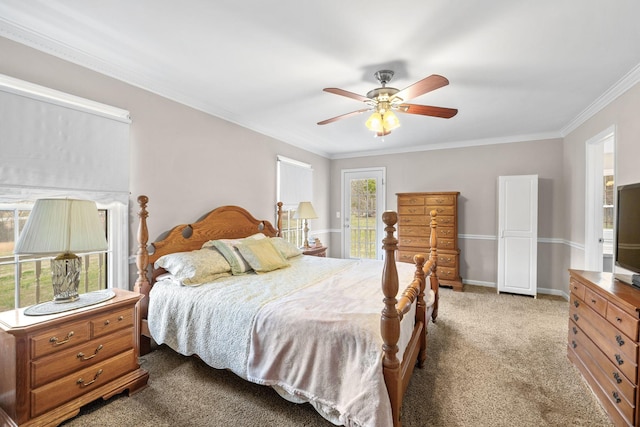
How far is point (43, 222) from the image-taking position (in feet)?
5.20

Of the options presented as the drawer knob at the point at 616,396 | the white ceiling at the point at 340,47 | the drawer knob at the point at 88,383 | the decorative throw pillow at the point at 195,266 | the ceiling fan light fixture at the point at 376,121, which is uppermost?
the white ceiling at the point at 340,47

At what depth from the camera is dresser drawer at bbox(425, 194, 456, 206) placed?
15.3 feet

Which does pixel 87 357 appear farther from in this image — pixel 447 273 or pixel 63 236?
pixel 447 273

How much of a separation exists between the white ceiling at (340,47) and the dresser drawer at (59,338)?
6.30 feet

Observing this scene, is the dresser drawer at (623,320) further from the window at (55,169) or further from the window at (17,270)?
the window at (17,270)

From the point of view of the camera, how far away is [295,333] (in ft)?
5.59

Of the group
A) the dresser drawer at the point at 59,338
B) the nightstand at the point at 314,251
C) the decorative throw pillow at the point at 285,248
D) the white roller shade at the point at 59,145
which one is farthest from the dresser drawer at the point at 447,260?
the dresser drawer at the point at 59,338

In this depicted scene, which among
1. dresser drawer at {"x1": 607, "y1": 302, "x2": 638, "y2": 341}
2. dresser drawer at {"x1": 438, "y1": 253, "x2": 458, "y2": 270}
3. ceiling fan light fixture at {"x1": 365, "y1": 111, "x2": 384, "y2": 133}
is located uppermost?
ceiling fan light fixture at {"x1": 365, "y1": 111, "x2": 384, "y2": 133}

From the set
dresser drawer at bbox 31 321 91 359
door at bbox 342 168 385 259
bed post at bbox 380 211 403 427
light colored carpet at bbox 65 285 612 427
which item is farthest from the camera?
door at bbox 342 168 385 259

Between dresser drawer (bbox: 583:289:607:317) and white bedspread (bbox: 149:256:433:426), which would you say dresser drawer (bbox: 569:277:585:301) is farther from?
white bedspread (bbox: 149:256:433:426)

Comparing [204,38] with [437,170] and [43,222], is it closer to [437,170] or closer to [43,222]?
[43,222]

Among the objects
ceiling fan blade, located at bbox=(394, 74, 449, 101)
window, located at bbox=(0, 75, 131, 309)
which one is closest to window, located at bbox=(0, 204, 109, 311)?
window, located at bbox=(0, 75, 131, 309)

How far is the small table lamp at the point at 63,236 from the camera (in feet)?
5.13

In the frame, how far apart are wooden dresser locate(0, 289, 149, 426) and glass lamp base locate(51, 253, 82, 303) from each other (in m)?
0.18
